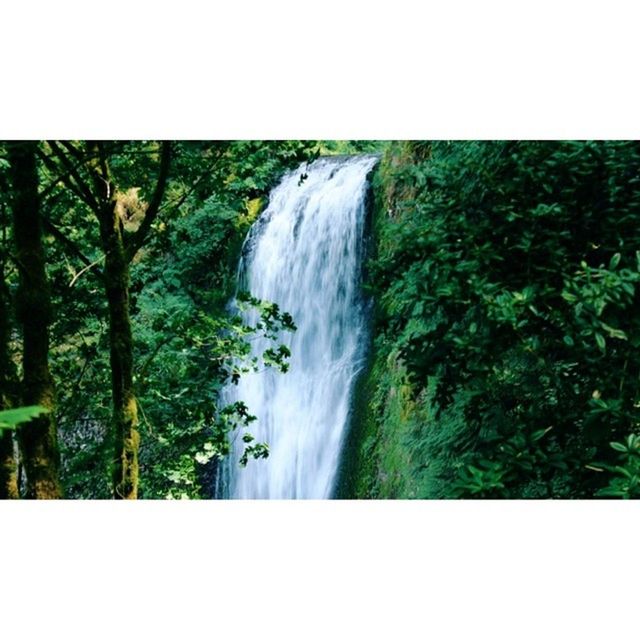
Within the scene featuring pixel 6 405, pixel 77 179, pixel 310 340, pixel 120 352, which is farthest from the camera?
pixel 310 340

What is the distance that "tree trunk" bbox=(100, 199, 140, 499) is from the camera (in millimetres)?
3129

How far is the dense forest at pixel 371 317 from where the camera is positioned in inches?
104

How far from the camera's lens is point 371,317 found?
320 cm

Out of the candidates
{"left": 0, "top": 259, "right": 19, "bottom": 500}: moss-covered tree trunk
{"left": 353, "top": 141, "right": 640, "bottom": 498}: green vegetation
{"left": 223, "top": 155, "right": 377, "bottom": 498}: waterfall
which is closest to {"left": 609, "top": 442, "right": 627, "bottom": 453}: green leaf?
{"left": 353, "top": 141, "right": 640, "bottom": 498}: green vegetation

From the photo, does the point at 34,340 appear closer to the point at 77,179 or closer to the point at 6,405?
the point at 6,405

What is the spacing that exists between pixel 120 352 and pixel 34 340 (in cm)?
47

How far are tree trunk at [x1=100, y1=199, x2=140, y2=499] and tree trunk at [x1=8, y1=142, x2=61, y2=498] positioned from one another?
1.23 feet

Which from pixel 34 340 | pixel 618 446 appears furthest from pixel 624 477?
pixel 34 340

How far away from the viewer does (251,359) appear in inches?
133

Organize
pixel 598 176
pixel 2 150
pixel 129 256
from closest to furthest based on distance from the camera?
pixel 598 176 < pixel 2 150 < pixel 129 256
